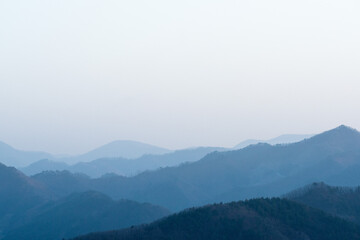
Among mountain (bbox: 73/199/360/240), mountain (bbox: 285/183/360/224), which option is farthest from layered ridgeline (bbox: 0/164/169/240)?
mountain (bbox: 73/199/360/240)

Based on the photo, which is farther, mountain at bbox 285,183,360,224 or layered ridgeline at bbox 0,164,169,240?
layered ridgeline at bbox 0,164,169,240

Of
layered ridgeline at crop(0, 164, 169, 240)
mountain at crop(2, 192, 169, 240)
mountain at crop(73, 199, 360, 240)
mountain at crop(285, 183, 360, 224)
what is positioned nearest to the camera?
mountain at crop(73, 199, 360, 240)

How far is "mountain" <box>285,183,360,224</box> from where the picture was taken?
318ft

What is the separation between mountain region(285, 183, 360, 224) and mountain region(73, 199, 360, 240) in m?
12.9

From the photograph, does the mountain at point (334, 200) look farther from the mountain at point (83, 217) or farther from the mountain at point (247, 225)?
the mountain at point (83, 217)

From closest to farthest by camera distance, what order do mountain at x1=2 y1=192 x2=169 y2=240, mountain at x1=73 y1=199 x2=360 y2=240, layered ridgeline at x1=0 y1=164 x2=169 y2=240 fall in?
1. mountain at x1=73 y1=199 x2=360 y2=240
2. mountain at x1=2 y1=192 x2=169 y2=240
3. layered ridgeline at x1=0 y1=164 x2=169 y2=240

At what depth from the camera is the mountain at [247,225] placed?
77.0 metres

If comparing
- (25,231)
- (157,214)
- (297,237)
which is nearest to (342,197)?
(297,237)

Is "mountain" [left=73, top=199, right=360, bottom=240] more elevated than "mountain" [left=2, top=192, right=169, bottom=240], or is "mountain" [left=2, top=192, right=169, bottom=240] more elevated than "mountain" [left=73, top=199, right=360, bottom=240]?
"mountain" [left=2, top=192, right=169, bottom=240]

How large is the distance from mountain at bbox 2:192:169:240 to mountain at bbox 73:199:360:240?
213 ft

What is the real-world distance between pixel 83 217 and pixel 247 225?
94.2 metres

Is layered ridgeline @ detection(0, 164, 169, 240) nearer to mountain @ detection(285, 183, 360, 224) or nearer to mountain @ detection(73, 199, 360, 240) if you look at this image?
mountain @ detection(285, 183, 360, 224)

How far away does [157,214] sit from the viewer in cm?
15100

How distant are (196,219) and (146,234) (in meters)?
7.19
